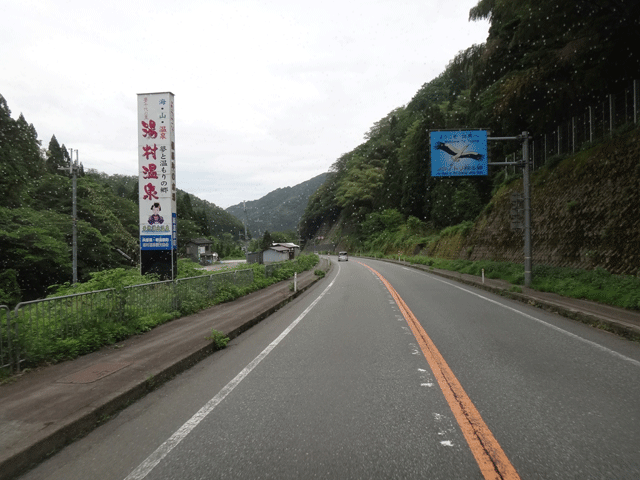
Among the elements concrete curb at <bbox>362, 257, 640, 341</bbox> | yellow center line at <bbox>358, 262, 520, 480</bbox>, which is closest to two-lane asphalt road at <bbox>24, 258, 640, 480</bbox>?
yellow center line at <bbox>358, 262, 520, 480</bbox>

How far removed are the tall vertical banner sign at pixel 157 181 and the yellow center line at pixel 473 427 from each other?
27.2 feet

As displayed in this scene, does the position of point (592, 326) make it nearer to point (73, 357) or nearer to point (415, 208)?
point (73, 357)

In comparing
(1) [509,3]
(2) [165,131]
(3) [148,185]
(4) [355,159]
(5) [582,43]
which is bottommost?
(3) [148,185]

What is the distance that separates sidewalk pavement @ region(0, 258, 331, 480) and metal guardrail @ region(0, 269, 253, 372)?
0.37 m

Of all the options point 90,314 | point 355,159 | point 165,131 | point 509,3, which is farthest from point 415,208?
point 90,314

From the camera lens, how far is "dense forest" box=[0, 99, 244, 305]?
22.8 meters

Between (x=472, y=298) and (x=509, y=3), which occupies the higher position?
(x=509, y=3)

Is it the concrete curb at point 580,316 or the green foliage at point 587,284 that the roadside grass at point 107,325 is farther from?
the green foliage at point 587,284

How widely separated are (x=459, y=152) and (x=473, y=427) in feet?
44.6

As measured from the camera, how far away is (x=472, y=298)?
14109 millimetres

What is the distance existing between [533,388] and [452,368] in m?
1.07

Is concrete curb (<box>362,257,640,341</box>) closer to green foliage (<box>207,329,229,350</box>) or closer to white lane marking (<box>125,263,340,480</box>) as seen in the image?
white lane marking (<box>125,263,340,480</box>)

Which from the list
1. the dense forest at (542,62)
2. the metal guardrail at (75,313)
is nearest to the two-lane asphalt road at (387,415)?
the metal guardrail at (75,313)

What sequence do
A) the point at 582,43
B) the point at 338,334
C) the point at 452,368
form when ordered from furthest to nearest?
the point at 582,43, the point at 338,334, the point at 452,368
